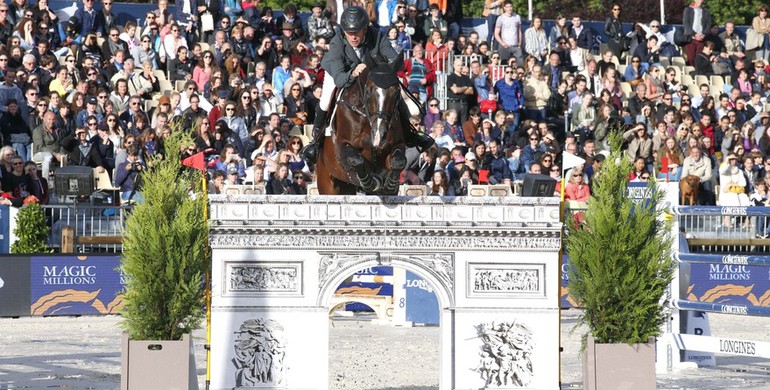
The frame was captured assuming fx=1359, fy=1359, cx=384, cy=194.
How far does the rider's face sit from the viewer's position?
10627 millimetres

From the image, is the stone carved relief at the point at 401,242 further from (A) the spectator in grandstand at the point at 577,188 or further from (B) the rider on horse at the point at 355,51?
(A) the spectator in grandstand at the point at 577,188

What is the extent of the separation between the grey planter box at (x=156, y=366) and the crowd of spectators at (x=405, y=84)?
24.2ft

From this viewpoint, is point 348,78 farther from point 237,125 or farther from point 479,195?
point 237,125

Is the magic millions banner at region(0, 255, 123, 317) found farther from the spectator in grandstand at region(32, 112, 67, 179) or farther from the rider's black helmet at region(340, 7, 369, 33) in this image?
the rider's black helmet at region(340, 7, 369, 33)

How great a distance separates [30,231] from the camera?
16406 mm

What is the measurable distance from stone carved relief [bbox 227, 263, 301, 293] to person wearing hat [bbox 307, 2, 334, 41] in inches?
481

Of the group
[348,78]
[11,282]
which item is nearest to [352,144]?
[348,78]

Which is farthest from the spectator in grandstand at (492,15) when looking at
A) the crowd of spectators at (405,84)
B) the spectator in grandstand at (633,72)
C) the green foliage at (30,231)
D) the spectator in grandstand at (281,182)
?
the green foliage at (30,231)

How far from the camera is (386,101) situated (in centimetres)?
977

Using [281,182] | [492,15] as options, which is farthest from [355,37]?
[492,15]

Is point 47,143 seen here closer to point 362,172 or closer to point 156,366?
point 362,172

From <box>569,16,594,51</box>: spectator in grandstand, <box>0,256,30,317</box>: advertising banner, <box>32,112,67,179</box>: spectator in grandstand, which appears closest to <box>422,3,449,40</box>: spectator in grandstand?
<box>569,16,594,51</box>: spectator in grandstand

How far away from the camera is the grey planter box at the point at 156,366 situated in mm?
8820

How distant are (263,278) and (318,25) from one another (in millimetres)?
12455
